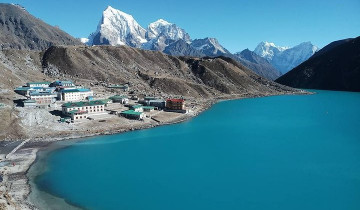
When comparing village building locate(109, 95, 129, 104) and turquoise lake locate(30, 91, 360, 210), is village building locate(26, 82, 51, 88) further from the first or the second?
turquoise lake locate(30, 91, 360, 210)

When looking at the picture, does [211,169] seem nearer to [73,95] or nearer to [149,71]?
[73,95]

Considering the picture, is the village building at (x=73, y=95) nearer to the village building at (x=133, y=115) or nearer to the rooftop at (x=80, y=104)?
the rooftop at (x=80, y=104)

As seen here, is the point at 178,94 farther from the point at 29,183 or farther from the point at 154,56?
the point at 29,183

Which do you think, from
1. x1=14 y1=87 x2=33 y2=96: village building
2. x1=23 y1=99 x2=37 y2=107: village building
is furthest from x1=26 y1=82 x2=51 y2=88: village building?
x1=23 y1=99 x2=37 y2=107: village building

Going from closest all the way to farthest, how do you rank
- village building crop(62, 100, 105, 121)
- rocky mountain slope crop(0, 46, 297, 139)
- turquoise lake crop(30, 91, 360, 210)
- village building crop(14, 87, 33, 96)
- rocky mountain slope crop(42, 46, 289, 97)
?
turquoise lake crop(30, 91, 360, 210)
village building crop(62, 100, 105, 121)
village building crop(14, 87, 33, 96)
rocky mountain slope crop(0, 46, 297, 139)
rocky mountain slope crop(42, 46, 289, 97)

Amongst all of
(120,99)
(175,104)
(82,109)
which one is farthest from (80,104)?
(175,104)

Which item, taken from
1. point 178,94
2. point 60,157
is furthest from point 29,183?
point 178,94
